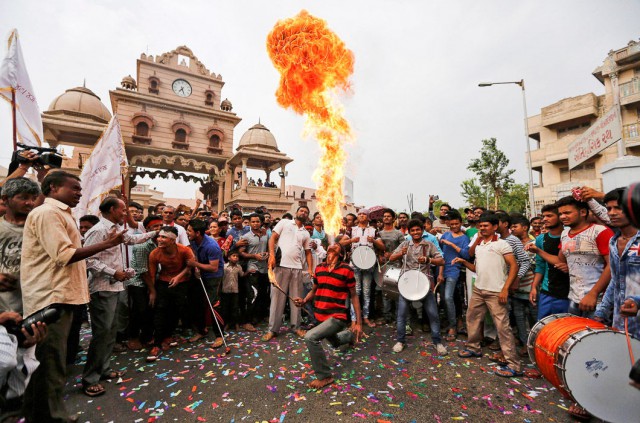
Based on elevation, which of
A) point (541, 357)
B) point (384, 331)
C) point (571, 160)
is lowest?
point (384, 331)

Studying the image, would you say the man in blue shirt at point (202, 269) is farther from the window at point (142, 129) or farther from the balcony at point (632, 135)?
the balcony at point (632, 135)

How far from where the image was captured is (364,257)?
23.0 feet

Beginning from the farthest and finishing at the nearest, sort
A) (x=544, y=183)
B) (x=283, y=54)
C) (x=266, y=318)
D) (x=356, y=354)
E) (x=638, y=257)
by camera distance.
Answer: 1. (x=544, y=183)
2. (x=283, y=54)
3. (x=266, y=318)
4. (x=356, y=354)
5. (x=638, y=257)

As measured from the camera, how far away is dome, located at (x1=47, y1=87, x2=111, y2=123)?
20.4m

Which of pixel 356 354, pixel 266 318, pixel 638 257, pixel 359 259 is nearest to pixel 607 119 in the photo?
pixel 638 257

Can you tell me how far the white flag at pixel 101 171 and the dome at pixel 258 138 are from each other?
2079 centimetres

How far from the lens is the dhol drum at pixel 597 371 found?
2.78m

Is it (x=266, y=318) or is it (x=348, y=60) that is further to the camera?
(x=348, y=60)

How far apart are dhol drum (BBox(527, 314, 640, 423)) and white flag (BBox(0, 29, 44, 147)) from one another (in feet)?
26.3

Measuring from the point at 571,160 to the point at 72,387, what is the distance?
43.7 ft

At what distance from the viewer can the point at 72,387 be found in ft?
13.5

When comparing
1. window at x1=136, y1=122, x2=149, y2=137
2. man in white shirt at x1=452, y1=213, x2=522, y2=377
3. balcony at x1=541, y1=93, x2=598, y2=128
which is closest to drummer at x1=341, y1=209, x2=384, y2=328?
man in white shirt at x1=452, y1=213, x2=522, y2=377

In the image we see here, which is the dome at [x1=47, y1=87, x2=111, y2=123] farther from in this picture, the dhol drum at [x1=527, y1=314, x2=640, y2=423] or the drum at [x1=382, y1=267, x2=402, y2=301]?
the dhol drum at [x1=527, y1=314, x2=640, y2=423]

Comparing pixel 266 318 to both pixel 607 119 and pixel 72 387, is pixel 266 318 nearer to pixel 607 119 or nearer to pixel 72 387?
pixel 72 387
